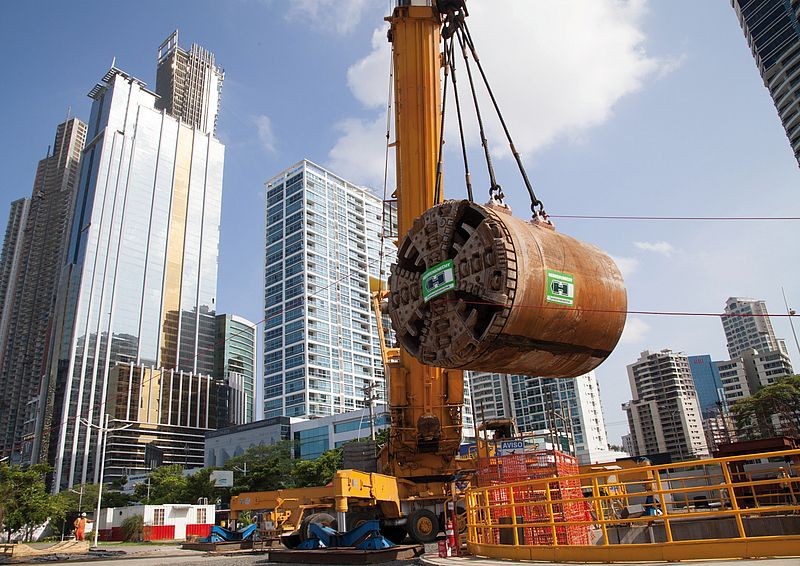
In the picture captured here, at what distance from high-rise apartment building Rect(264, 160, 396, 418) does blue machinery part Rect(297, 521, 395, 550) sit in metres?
84.7

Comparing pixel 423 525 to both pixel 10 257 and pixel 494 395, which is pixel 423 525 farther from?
pixel 10 257

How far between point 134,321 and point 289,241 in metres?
37.5

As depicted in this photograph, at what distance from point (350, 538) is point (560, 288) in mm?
9625

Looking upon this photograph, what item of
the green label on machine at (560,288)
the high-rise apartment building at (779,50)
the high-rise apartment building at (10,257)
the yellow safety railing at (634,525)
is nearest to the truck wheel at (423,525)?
the yellow safety railing at (634,525)

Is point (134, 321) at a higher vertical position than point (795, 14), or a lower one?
lower

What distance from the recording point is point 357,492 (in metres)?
14.0

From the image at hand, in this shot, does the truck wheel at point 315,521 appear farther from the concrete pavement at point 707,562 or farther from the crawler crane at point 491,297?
the concrete pavement at point 707,562

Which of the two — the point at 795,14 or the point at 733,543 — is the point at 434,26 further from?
the point at 795,14

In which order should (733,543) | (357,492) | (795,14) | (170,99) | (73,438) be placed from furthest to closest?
(170,99)
(73,438)
(795,14)
(357,492)
(733,543)

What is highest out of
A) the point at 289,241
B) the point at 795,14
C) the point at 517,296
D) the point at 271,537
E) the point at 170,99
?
the point at 170,99

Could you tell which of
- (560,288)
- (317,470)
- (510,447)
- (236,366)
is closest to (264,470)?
(317,470)

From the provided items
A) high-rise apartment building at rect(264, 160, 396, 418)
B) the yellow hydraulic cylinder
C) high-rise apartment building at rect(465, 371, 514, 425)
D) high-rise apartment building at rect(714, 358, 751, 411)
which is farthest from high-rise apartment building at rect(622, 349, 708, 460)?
the yellow hydraulic cylinder

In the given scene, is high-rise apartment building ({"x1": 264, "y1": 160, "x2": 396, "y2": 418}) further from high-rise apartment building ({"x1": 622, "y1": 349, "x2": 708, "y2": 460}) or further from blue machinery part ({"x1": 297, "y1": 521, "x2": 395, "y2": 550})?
blue machinery part ({"x1": 297, "y1": 521, "x2": 395, "y2": 550})

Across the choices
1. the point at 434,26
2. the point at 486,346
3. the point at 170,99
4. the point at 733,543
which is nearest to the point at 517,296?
the point at 486,346
